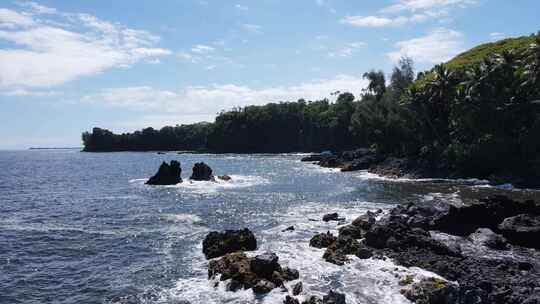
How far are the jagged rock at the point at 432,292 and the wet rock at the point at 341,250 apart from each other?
6.46 meters

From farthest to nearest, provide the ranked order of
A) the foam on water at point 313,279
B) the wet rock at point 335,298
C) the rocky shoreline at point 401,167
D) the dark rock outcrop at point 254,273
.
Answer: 1. the rocky shoreline at point 401,167
2. the dark rock outcrop at point 254,273
3. the foam on water at point 313,279
4. the wet rock at point 335,298

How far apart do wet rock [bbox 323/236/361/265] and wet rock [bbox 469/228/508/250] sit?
30.3 ft

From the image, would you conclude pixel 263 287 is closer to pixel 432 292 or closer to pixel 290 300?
pixel 290 300

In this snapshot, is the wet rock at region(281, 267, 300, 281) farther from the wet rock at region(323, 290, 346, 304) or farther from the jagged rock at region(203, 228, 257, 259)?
the jagged rock at region(203, 228, 257, 259)

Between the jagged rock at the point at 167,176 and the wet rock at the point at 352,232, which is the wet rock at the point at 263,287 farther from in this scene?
the jagged rock at the point at 167,176

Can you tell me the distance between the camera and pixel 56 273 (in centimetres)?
3175

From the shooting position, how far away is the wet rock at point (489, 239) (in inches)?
1378

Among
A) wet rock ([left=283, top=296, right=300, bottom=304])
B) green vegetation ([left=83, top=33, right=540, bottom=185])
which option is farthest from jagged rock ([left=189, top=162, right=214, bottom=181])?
wet rock ([left=283, top=296, right=300, bottom=304])

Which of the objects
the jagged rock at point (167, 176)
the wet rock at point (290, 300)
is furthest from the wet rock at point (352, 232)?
the jagged rock at point (167, 176)

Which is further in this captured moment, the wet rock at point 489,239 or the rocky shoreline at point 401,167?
the rocky shoreline at point 401,167

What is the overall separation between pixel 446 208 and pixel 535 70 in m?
38.7

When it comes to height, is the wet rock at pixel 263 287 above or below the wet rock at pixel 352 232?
below

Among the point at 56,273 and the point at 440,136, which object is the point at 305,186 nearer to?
the point at 440,136

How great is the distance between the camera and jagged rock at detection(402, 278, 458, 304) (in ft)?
78.1
